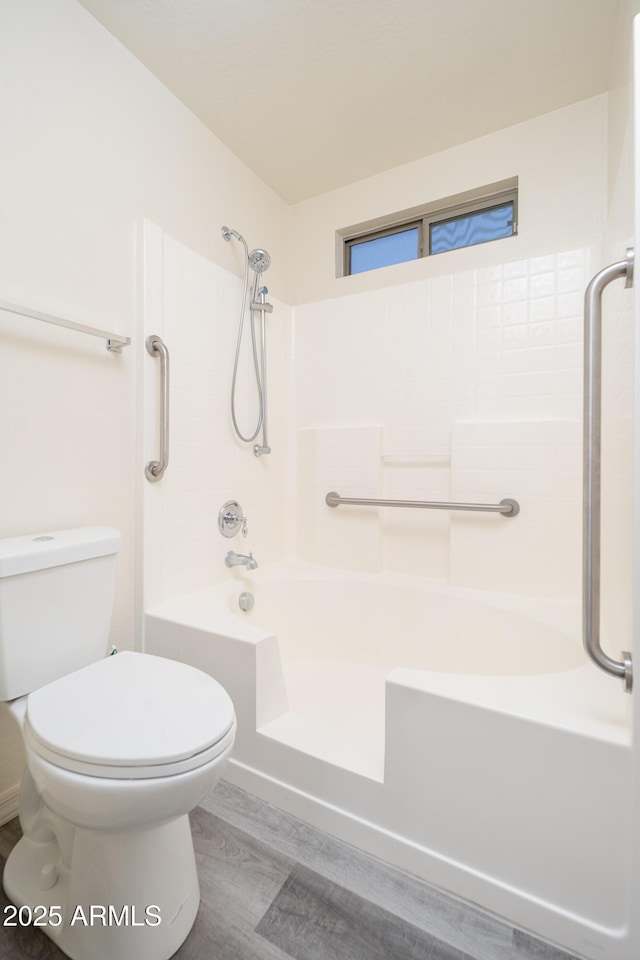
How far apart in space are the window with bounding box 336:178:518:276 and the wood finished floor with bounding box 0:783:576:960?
7.53ft

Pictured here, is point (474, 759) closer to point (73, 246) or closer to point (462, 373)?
point (462, 373)

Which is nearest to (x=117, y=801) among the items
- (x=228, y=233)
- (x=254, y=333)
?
(x=254, y=333)

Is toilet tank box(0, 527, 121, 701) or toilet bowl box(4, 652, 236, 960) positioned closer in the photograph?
toilet bowl box(4, 652, 236, 960)

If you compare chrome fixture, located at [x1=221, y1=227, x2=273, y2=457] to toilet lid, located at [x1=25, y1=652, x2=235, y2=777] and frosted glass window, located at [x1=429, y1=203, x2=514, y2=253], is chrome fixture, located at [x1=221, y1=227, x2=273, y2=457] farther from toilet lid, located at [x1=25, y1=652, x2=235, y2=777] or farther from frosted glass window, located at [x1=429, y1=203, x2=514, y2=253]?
toilet lid, located at [x1=25, y1=652, x2=235, y2=777]

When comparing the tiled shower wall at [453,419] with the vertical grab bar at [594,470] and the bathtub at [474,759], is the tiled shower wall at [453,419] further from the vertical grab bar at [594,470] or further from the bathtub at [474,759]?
the vertical grab bar at [594,470]

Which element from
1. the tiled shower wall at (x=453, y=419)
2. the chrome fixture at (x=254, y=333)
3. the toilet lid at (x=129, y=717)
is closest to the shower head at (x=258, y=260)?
the chrome fixture at (x=254, y=333)

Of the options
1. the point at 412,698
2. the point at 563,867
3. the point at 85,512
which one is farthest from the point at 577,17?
the point at 563,867

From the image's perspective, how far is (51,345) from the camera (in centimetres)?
130

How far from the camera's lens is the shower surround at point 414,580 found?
36.4 inches

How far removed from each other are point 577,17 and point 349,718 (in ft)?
8.01

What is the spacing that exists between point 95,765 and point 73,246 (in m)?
1.43

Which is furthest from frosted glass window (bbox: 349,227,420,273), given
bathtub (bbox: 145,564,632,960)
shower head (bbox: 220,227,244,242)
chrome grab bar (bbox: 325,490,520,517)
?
bathtub (bbox: 145,564,632,960)

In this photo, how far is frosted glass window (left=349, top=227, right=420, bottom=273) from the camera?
7.12ft

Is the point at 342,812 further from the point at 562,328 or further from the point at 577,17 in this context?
the point at 577,17
